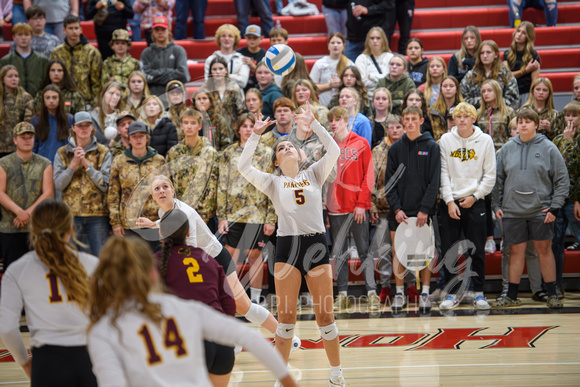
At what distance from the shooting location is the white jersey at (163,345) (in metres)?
2.51

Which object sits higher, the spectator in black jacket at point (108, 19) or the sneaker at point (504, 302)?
the spectator in black jacket at point (108, 19)

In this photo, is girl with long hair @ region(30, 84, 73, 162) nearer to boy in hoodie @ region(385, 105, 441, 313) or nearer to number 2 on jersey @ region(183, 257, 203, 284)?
boy in hoodie @ region(385, 105, 441, 313)

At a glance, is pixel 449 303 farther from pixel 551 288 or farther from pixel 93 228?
pixel 93 228

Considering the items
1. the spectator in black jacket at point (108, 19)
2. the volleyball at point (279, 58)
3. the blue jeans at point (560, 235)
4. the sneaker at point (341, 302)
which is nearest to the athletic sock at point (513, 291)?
the blue jeans at point (560, 235)

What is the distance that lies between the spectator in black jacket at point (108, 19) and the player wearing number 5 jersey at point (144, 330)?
7.88m

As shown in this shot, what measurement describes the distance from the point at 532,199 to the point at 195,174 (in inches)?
152

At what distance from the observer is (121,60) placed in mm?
8891

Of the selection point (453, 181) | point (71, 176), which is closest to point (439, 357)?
point (453, 181)

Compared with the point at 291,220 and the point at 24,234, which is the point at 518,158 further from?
the point at 24,234

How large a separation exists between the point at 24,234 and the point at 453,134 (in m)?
5.13

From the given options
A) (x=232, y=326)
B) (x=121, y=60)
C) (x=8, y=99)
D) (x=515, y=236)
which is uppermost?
(x=121, y=60)

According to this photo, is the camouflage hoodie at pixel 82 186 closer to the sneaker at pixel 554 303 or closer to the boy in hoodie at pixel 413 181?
the boy in hoodie at pixel 413 181

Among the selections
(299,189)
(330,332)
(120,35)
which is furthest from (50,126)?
(330,332)

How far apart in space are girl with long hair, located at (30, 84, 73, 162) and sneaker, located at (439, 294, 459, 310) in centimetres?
494
